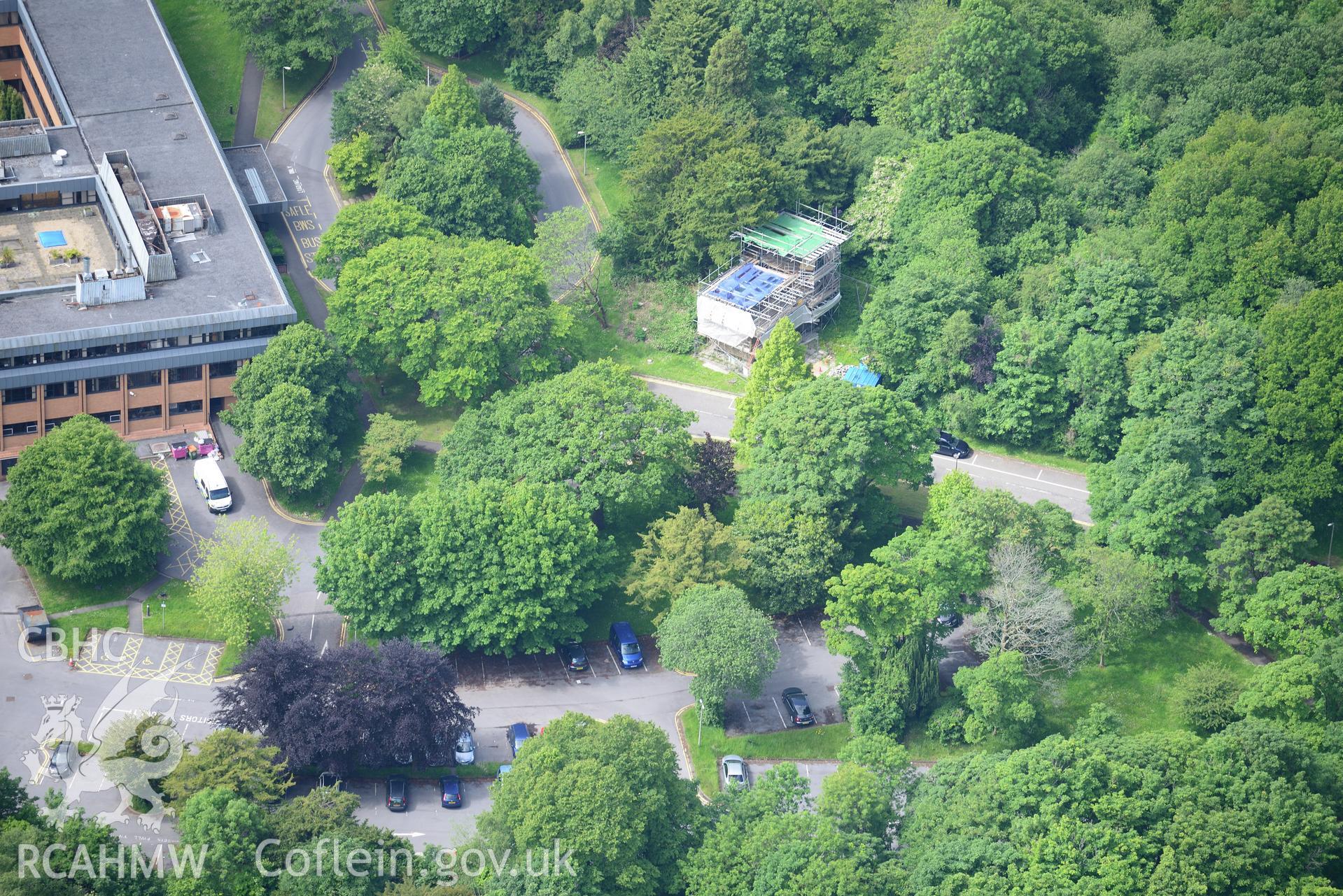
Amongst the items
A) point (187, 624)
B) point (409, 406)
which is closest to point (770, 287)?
point (409, 406)

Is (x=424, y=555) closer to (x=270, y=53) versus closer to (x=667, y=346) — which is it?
(x=667, y=346)

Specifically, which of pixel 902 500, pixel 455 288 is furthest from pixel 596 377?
pixel 902 500

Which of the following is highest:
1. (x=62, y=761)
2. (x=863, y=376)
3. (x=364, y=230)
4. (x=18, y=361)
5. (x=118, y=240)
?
(x=863, y=376)

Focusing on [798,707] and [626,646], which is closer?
[798,707]

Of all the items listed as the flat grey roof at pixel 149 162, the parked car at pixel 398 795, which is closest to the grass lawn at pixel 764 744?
the parked car at pixel 398 795

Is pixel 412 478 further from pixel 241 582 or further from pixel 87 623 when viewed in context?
pixel 87 623

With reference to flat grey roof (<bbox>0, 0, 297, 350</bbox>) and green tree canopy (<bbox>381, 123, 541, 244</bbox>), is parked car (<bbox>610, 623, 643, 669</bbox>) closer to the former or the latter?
flat grey roof (<bbox>0, 0, 297, 350</bbox>)
